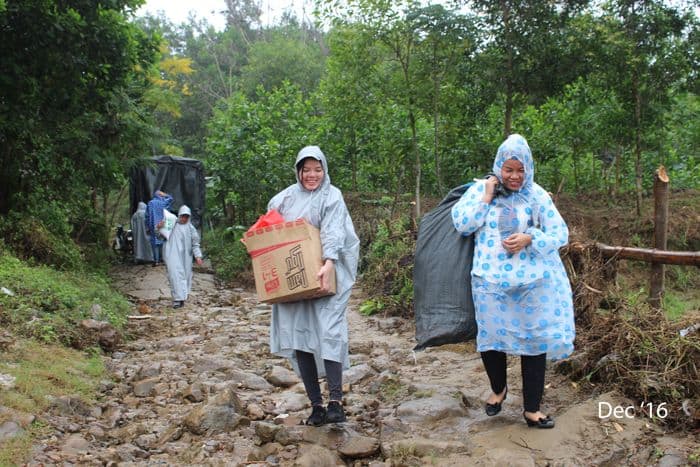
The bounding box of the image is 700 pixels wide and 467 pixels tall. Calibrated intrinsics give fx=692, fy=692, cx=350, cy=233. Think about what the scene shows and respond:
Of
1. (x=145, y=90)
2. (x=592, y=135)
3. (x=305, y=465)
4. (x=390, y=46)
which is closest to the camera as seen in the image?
(x=305, y=465)

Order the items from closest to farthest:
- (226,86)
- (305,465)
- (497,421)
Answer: (305,465) < (497,421) < (226,86)

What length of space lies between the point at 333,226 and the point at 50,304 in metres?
4.27

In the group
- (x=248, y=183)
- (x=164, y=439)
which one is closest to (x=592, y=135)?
(x=248, y=183)

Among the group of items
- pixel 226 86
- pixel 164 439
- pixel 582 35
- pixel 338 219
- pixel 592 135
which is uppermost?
pixel 226 86

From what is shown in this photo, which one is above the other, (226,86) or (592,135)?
(226,86)

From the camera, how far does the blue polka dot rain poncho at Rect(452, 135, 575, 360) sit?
3.60m

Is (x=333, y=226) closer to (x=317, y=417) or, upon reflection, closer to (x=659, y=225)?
(x=317, y=417)

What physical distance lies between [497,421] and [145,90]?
489 inches

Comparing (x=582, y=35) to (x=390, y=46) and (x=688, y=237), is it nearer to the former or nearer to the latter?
(x=390, y=46)

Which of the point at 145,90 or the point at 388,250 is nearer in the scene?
the point at 388,250

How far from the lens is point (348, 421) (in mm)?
4406

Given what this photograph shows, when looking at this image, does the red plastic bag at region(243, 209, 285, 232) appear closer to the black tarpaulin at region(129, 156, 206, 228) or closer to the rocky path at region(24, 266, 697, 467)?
the rocky path at region(24, 266, 697, 467)

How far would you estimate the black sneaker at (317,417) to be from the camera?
4.17 meters

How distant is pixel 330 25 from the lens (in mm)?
10859
